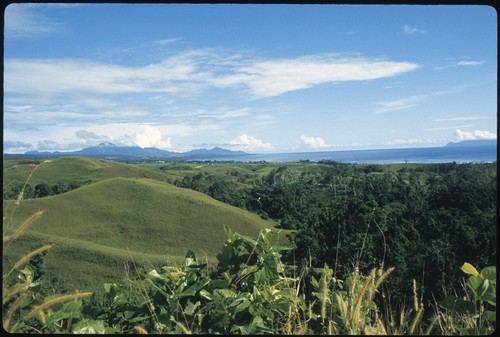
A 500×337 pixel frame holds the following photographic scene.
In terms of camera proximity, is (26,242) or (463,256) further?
(26,242)

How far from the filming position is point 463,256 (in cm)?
2647

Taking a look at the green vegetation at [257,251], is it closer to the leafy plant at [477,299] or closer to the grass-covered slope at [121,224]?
the leafy plant at [477,299]

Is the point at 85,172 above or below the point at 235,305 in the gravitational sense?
below

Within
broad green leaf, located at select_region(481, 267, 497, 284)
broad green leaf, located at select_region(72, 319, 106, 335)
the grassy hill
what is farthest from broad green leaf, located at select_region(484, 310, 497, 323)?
the grassy hill

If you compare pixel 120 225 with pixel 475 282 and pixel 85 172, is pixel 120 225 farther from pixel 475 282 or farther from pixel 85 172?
pixel 475 282

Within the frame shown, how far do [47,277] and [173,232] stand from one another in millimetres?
18499

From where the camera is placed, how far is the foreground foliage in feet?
5.48

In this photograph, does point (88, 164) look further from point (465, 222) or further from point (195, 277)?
point (195, 277)

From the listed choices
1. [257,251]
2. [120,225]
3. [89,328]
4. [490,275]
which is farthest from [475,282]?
[120,225]

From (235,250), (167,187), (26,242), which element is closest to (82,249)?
(26,242)

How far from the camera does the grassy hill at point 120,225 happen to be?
42.8 metres

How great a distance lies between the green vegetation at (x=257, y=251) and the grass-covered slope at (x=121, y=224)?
195 millimetres

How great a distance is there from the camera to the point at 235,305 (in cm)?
174

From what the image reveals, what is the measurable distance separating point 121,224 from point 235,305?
57812mm
